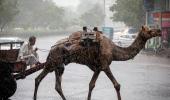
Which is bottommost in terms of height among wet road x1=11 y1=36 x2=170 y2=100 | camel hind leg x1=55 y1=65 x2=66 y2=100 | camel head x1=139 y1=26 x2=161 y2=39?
wet road x1=11 y1=36 x2=170 y2=100

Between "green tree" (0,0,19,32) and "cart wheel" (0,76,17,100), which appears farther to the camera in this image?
"green tree" (0,0,19,32)

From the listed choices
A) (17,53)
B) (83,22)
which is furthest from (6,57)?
(83,22)

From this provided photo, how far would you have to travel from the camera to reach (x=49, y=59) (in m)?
12.8

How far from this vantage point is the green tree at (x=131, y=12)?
5119cm

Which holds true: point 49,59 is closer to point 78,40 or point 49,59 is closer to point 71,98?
point 78,40

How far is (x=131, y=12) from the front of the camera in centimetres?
5388

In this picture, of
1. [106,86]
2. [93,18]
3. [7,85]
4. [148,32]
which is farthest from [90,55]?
[93,18]

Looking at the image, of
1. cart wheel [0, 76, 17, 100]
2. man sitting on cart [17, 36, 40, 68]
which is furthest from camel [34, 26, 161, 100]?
man sitting on cart [17, 36, 40, 68]

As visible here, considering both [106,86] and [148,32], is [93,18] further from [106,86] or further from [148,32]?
[148,32]

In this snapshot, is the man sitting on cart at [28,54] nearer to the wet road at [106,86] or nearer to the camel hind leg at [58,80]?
the camel hind leg at [58,80]

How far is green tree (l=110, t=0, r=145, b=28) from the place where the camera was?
51.2 meters

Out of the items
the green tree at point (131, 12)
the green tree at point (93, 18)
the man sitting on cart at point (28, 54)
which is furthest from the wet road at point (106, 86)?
the green tree at point (93, 18)

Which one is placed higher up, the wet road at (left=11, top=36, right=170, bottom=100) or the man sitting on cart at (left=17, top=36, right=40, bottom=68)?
the man sitting on cart at (left=17, top=36, right=40, bottom=68)

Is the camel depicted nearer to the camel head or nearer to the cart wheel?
the camel head
